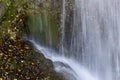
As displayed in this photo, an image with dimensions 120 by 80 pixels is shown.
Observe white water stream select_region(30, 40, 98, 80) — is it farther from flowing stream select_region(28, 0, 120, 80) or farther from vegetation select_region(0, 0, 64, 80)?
vegetation select_region(0, 0, 64, 80)

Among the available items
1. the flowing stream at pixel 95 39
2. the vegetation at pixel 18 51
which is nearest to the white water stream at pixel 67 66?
the flowing stream at pixel 95 39

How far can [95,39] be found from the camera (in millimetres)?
8258

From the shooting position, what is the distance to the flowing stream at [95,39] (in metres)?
7.91

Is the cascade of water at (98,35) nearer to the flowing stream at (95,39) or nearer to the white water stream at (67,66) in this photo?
the flowing stream at (95,39)

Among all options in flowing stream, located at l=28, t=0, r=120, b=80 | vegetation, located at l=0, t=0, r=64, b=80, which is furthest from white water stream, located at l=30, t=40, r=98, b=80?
vegetation, located at l=0, t=0, r=64, b=80

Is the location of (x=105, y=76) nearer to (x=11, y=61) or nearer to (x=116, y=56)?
(x=116, y=56)

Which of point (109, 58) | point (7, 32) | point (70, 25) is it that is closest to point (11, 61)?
point (7, 32)

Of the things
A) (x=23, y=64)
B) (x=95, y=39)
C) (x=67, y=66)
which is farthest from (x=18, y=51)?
(x=95, y=39)

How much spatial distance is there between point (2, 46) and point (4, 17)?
0.89 meters

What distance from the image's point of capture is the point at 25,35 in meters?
7.61

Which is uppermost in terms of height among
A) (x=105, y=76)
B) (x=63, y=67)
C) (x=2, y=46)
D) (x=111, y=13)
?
(x=111, y=13)

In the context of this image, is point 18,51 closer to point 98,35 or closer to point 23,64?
point 23,64

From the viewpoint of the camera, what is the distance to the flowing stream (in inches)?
311

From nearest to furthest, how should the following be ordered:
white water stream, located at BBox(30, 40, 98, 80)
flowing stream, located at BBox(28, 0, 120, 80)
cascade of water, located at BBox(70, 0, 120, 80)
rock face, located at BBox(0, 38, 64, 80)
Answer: rock face, located at BBox(0, 38, 64, 80), white water stream, located at BBox(30, 40, 98, 80), flowing stream, located at BBox(28, 0, 120, 80), cascade of water, located at BBox(70, 0, 120, 80)
